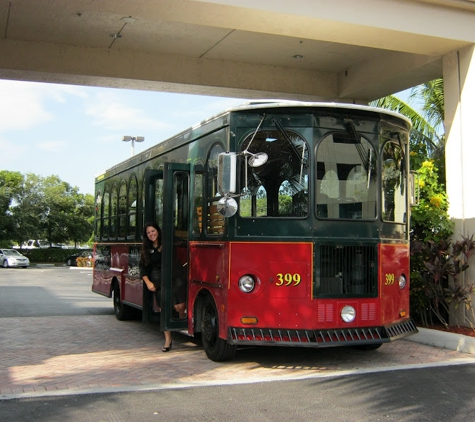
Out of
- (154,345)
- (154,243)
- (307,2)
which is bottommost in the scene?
(154,345)

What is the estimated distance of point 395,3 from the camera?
9.73m

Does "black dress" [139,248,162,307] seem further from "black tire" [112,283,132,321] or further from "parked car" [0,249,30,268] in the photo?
"parked car" [0,249,30,268]

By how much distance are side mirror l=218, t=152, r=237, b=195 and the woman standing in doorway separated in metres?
2.29

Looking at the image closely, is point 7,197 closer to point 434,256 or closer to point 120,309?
point 120,309

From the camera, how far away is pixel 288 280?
23.4 feet

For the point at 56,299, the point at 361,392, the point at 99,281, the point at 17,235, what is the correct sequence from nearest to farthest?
the point at 361,392
the point at 99,281
the point at 56,299
the point at 17,235

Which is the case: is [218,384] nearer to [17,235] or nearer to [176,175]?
[176,175]

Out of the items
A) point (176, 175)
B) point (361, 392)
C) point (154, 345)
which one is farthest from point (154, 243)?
point (361, 392)

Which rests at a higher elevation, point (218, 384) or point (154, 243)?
point (154, 243)

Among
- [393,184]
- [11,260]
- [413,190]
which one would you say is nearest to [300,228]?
[393,184]

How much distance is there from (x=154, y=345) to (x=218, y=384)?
3007 mm

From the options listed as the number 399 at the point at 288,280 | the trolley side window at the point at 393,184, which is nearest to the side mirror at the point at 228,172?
the number 399 at the point at 288,280

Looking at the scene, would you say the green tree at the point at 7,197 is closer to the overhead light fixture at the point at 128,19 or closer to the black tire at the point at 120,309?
the black tire at the point at 120,309

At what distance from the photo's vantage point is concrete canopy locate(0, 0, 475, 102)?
9273mm
